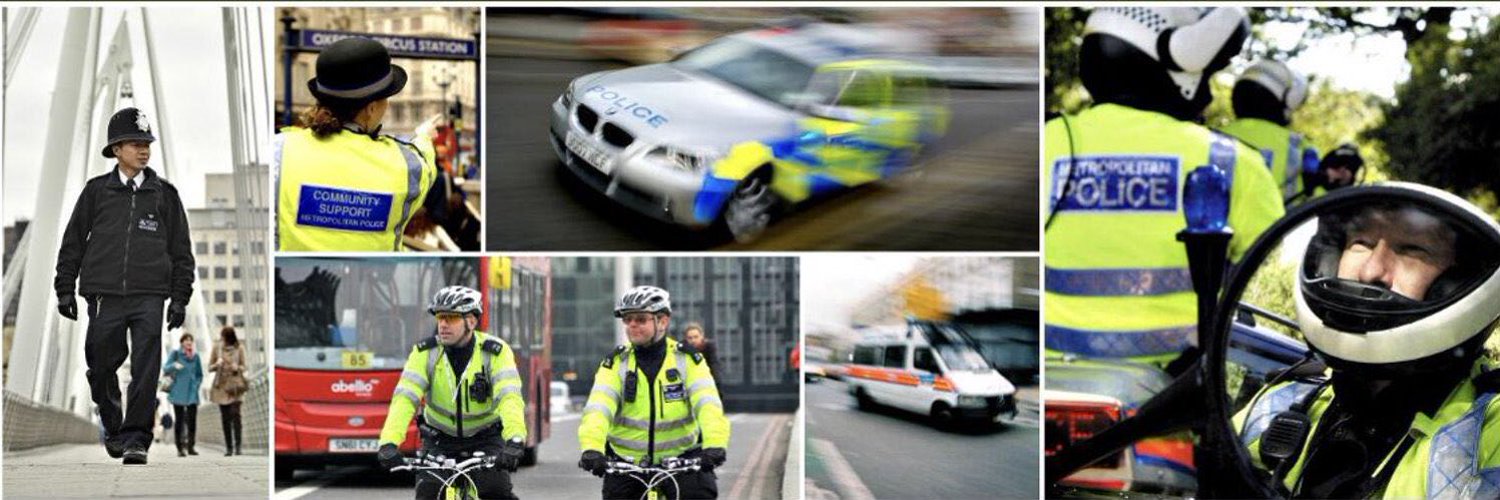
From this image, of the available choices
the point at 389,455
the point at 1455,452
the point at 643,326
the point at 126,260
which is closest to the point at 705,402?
the point at 643,326

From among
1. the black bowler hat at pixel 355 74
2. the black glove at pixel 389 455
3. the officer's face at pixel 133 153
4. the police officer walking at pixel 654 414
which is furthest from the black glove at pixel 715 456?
the officer's face at pixel 133 153

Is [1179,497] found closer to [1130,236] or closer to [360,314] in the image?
[1130,236]

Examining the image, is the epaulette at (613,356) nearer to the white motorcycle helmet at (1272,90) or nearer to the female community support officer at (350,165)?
the female community support officer at (350,165)

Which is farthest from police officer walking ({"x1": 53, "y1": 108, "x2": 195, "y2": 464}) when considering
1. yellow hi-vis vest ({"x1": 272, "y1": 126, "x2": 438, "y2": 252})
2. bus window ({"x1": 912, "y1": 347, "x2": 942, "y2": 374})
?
bus window ({"x1": 912, "y1": 347, "x2": 942, "y2": 374})

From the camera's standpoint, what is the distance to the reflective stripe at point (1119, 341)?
6812 millimetres

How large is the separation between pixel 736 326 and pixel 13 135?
250cm

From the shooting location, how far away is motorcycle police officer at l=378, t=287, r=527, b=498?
6555 millimetres

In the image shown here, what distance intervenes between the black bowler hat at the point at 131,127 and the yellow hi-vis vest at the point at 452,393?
1.18 metres

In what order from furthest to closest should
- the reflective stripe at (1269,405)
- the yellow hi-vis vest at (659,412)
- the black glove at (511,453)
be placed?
the yellow hi-vis vest at (659,412) → the reflective stripe at (1269,405) → the black glove at (511,453)

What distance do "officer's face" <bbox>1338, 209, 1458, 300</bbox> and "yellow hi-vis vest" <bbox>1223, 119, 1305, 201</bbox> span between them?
2.12 feet

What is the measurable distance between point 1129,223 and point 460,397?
2306 mm

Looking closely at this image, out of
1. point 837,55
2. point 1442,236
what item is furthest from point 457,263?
point 1442,236

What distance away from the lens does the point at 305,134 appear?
6.74 m

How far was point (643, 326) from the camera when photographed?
22.0 ft
